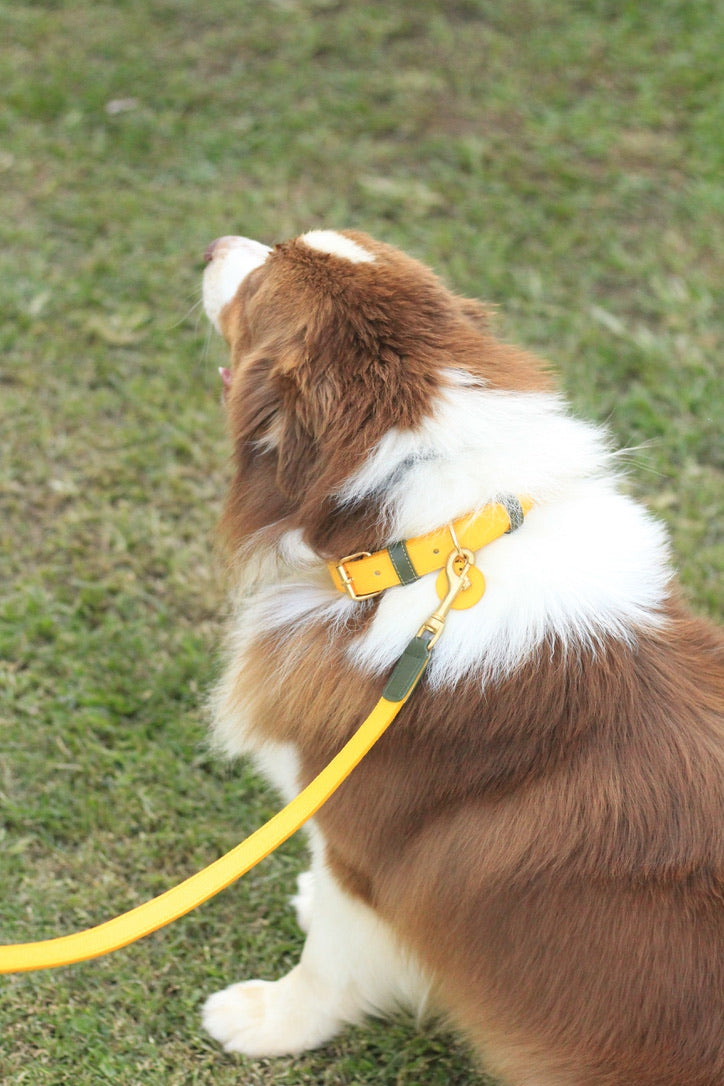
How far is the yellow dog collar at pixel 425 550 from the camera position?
6.19 ft

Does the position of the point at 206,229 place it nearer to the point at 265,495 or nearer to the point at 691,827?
the point at 265,495

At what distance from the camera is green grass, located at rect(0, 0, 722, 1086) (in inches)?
108

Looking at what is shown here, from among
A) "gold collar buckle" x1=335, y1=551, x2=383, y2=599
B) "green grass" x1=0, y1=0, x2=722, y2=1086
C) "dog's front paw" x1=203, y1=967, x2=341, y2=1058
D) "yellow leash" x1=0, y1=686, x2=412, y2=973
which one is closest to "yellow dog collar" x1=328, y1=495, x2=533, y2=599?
"gold collar buckle" x1=335, y1=551, x2=383, y2=599

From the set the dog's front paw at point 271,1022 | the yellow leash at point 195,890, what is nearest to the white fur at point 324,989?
the dog's front paw at point 271,1022

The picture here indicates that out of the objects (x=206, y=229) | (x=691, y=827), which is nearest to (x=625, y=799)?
(x=691, y=827)

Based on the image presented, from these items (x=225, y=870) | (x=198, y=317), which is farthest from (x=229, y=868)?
(x=198, y=317)

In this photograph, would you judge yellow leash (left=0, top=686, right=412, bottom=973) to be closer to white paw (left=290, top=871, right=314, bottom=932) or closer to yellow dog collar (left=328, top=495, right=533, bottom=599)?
yellow dog collar (left=328, top=495, right=533, bottom=599)

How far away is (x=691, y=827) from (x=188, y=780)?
5.51 ft

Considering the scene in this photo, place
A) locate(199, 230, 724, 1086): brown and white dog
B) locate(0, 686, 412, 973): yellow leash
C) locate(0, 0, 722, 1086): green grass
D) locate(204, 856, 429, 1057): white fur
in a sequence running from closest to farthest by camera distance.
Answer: locate(0, 686, 412, 973): yellow leash < locate(199, 230, 724, 1086): brown and white dog < locate(204, 856, 429, 1057): white fur < locate(0, 0, 722, 1086): green grass

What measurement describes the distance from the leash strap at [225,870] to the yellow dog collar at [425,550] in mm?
142

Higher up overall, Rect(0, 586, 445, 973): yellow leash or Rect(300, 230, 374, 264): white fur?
Rect(300, 230, 374, 264): white fur

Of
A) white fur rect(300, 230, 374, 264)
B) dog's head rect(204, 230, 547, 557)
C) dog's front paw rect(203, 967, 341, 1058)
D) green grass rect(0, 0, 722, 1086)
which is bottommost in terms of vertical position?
dog's front paw rect(203, 967, 341, 1058)

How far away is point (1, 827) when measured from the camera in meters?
2.89

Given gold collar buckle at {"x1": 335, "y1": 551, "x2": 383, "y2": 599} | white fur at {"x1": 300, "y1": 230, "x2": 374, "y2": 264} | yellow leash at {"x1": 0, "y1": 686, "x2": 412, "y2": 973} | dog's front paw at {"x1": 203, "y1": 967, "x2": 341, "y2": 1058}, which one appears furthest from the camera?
dog's front paw at {"x1": 203, "y1": 967, "x2": 341, "y2": 1058}
